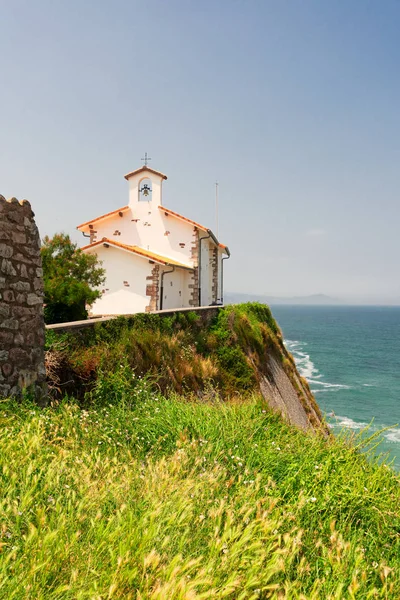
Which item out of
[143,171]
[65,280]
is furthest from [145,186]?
[65,280]

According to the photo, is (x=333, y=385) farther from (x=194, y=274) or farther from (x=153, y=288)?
(x=153, y=288)

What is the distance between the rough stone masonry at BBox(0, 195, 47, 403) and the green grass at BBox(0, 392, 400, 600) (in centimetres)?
55

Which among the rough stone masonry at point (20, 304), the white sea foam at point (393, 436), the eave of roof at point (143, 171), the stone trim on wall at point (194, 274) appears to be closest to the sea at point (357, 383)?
the white sea foam at point (393, 436)

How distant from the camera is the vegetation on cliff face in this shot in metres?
8.07

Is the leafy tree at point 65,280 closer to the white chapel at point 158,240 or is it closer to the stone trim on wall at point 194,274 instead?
the white chapel at point 158,240

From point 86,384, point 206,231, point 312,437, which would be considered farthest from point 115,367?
point 206,231

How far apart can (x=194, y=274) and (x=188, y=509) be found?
22.2 metres

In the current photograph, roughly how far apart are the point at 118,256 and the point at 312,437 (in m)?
17.6

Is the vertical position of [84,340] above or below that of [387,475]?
above

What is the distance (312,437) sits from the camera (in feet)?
19.3

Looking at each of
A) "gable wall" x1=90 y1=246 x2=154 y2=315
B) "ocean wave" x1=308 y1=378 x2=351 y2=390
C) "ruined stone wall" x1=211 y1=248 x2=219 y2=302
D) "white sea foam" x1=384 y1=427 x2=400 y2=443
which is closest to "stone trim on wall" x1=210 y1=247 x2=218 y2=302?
"ruined stone wall" x1=211 y1=248 x2=219 y2=302

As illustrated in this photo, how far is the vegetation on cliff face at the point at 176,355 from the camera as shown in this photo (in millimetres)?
8070

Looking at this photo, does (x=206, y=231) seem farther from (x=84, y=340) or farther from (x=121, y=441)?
(x=121, y=441)

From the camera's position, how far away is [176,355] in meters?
12.0
